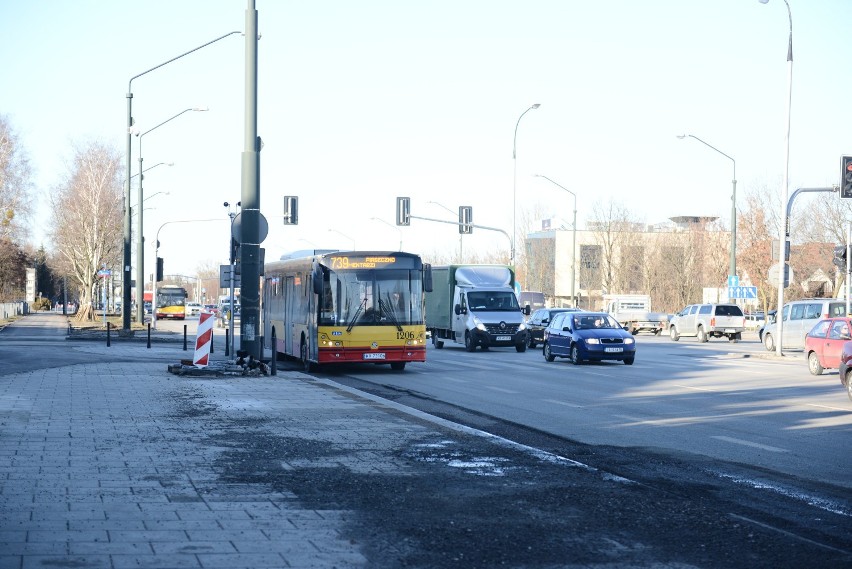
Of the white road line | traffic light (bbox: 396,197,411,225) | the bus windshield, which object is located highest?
traffic light (bbox: 396,197,411,225)

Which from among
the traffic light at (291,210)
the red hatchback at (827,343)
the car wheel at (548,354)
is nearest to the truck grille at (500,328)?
the car wheel at (548,354)

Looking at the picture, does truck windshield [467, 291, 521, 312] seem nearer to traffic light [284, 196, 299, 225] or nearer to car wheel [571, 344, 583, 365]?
traffic light [284, 196, 299, 225]

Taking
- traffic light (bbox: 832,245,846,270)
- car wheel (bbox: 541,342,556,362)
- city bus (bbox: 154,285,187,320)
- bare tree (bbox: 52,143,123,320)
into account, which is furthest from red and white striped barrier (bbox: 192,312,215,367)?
city bus (bbox: 154,285,187,320)

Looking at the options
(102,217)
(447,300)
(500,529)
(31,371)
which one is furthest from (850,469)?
(102,217)

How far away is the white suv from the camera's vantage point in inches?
→ 2078

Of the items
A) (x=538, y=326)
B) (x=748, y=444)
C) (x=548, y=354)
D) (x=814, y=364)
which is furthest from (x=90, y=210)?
(x=748, y=444)

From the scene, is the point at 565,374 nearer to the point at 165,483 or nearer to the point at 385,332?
the point at 385,332

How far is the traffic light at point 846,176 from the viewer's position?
31.1 meters

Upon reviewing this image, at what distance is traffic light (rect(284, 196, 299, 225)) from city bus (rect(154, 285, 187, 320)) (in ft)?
188

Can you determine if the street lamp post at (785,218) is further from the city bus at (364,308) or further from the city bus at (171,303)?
the city bus at (171,303)

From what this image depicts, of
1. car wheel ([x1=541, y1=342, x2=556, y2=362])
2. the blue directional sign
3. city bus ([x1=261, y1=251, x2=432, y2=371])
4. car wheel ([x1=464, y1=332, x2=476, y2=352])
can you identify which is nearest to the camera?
city bus ([x1=261, y1=251, x2=432, y2=371])

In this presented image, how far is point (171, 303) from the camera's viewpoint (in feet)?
317

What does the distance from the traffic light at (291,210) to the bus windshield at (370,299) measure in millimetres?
12891

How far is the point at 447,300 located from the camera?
1690 inches
